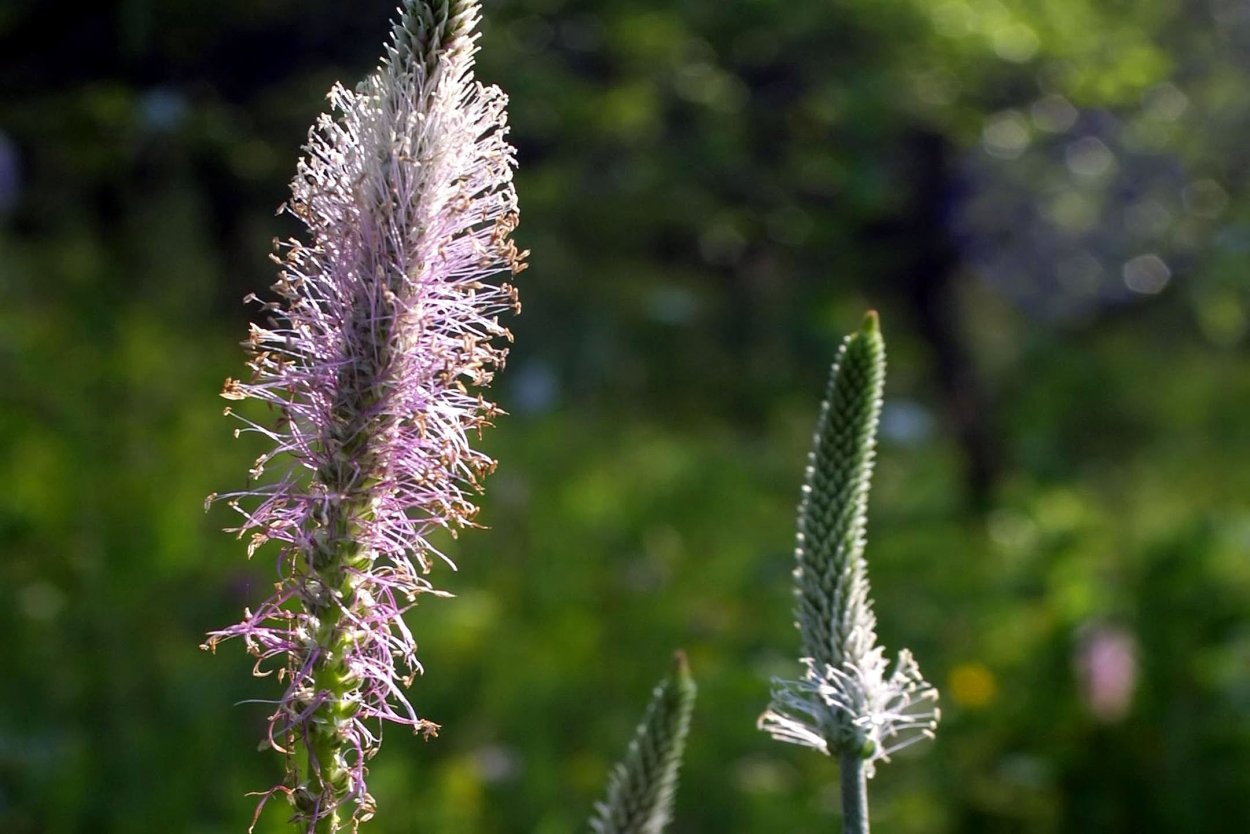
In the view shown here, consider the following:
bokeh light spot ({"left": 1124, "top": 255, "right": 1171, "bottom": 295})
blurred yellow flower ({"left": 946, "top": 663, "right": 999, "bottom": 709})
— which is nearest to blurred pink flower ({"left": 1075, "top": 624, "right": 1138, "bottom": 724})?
blurred yellow flower ({"left": 946, "top": 663, "right": 999, "bottom": 709})

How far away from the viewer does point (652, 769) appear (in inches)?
42.0

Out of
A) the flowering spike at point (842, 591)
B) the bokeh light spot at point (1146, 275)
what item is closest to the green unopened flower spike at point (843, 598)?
the flowering spike at point (842, 591)

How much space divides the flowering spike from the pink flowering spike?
0.25 metres

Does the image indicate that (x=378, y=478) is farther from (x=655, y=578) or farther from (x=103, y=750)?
(x=655, y=578)

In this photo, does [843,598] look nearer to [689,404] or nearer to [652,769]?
[652,769]

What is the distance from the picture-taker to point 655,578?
5.01 metres

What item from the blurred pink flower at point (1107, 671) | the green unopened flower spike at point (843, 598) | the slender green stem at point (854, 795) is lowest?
the slender green stem at point (854, 795)

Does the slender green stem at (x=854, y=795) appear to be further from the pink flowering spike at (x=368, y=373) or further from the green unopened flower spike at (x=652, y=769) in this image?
the pink flowering spike at (x=368, y=373)

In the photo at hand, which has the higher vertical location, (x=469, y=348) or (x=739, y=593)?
(x=739, y=593)

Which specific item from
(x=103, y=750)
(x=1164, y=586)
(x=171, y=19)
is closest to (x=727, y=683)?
(x=1164, y=586)

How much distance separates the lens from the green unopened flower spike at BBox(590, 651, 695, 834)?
1062mm

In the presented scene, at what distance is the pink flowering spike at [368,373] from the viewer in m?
0.93

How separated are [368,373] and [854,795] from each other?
43 centimetres

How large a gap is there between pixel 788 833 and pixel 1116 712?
101 centimetres
